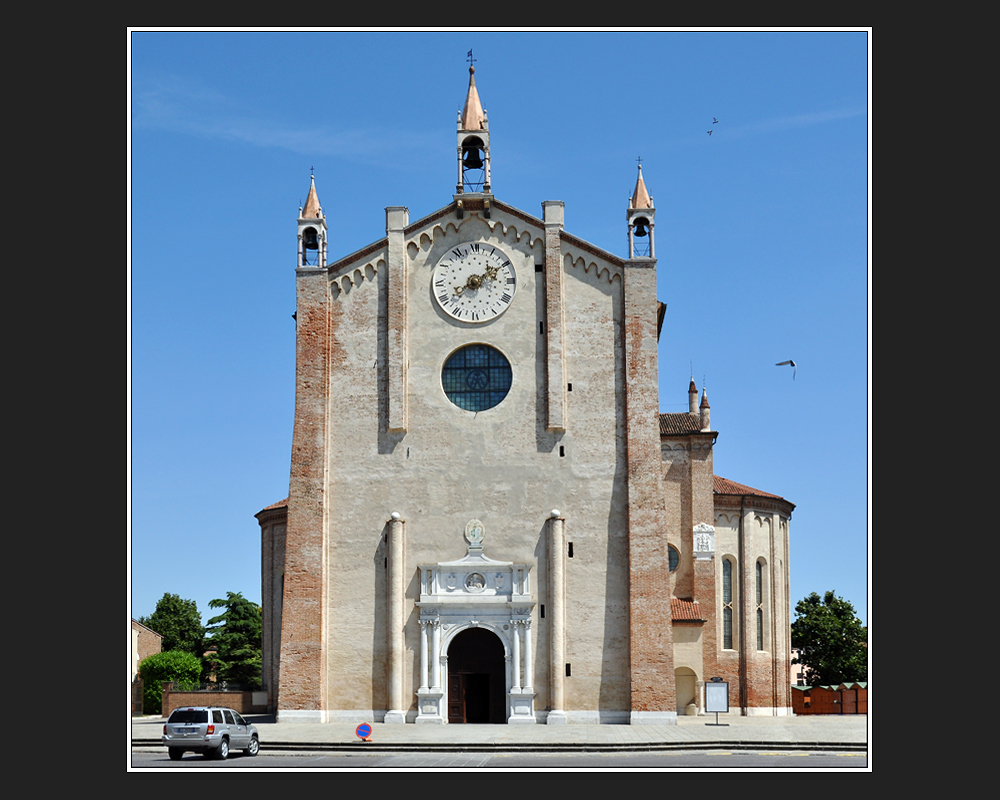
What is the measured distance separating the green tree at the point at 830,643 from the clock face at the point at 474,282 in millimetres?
30220

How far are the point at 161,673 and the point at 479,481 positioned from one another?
82.9ft

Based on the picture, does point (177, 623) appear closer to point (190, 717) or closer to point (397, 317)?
point (397, 317)

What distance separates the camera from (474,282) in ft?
138

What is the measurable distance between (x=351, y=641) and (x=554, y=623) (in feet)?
22.4

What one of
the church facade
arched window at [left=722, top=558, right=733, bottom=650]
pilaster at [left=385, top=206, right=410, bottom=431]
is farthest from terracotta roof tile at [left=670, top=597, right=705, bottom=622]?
pilaster at [left=385, top=206, right=410, bottom=431]

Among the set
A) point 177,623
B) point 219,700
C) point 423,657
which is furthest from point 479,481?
point 177,623

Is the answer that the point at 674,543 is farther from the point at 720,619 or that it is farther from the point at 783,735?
the point at 783,735

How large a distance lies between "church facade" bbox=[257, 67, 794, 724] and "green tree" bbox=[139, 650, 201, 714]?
20327 millimetres

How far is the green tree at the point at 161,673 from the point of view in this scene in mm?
57312

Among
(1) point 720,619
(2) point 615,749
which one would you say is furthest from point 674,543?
(2) point 615,749

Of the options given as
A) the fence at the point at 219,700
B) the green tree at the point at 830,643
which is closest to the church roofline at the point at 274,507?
the fence at the point at 219,700

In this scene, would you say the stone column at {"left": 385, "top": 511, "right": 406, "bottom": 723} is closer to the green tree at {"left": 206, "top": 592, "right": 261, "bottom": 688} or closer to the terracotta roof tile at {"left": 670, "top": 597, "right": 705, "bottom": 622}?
the terracotta roof tile at {"left": 670, "top": 597, "right": 705, "bottom": 622}

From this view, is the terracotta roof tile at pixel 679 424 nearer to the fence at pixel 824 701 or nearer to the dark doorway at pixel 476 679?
the dark doorway at pixel 476 679

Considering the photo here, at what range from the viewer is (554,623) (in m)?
39.2
